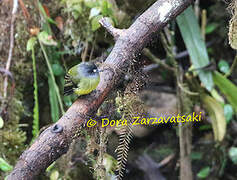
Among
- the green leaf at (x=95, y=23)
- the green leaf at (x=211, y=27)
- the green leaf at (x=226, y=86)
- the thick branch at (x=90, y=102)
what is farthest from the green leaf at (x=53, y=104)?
the green leaf at (x=211, y=27)

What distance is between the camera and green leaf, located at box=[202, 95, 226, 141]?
1845mm

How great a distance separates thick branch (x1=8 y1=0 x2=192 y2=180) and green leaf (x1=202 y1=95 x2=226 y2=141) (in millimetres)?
989

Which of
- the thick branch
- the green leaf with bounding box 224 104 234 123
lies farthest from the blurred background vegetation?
the thick branch

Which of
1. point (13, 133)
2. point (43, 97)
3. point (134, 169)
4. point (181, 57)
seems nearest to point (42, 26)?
point (43, 97)

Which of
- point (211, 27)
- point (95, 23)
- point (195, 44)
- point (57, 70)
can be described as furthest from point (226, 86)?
point (57, 70)

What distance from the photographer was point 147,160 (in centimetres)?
233

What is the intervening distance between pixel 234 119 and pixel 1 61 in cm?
175

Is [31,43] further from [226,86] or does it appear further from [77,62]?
[226,86]

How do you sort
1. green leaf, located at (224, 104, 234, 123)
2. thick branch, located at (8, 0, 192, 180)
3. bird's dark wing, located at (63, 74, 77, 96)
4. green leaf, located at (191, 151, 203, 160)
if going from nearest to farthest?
thick branch, located at (8, 0, 192, 180)
bird's dark wing, located at (63, 74, 77, 96)
green leaf, located at (224, 104, 234, 123)
green leaf, located at (191, 151, 203, 160)

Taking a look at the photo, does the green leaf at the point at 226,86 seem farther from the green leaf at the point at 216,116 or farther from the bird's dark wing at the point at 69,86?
the bird's dark wing at the point at 69,86

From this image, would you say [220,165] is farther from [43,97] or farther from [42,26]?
[42,26]

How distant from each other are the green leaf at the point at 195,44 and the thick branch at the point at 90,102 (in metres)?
0.81

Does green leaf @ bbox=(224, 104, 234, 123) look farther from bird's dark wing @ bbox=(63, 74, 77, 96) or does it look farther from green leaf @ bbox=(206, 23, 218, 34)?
bird's dark wing @ bbox=(63, 74, 77, 96)

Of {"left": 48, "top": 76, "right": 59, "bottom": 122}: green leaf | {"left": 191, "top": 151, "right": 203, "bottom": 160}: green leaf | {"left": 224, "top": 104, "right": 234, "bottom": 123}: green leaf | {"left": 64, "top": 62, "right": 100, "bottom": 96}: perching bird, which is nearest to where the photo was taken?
{"left": 64, "top": 62, "right": 100, "bottom": 96}: perching bird
